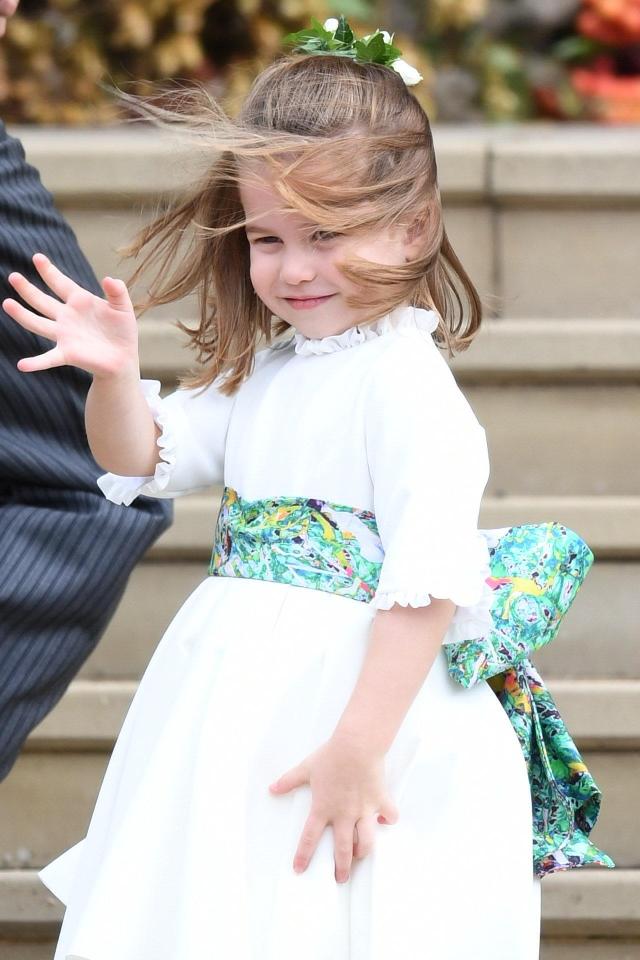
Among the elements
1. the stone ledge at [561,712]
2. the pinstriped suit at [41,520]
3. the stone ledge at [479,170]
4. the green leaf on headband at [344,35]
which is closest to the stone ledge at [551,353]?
the stone ledge at [479,170]

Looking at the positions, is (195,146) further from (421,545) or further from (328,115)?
(421,545)

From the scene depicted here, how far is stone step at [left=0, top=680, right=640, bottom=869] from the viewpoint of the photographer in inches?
81.5

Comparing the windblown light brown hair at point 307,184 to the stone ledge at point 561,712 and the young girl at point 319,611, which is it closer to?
the young girl at point 319,611

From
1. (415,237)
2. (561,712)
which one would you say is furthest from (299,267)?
(561,712)

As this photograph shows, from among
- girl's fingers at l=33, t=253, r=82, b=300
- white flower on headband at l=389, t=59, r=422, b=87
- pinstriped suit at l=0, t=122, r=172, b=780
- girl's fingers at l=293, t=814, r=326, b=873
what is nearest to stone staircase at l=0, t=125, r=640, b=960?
pinstriped suit at l=0, t=122, r=172, b=780

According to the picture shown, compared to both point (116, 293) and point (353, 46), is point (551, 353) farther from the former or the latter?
point (116, 293)

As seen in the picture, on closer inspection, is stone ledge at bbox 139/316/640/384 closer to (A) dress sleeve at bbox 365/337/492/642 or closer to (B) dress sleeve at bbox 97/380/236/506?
(B) dress sleeve at bbox 97/380/236/506

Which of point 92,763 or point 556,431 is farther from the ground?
point 556,431

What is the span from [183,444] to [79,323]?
208mm

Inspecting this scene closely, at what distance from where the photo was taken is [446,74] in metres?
4.23

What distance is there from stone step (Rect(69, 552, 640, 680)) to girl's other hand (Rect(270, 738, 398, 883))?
1.05 m

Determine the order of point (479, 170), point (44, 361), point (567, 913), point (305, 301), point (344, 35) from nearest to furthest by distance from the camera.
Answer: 1. point (44, 361)
2. point (305, 301)
3. point (344, 35)
4. point (567, 913)
5. point (479, 170)

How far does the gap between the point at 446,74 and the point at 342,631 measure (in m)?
3.25

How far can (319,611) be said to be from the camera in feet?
4.33
